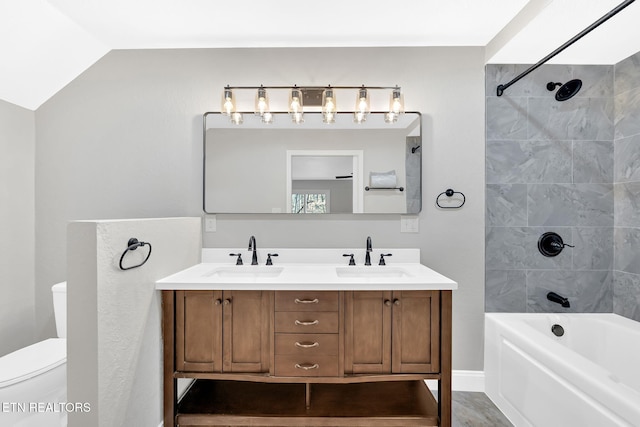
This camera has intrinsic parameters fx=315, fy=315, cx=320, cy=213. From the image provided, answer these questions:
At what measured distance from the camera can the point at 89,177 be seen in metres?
2.29

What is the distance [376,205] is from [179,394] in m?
1.72

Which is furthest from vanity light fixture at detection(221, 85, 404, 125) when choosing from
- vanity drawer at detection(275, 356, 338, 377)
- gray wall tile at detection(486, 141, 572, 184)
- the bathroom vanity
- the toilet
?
the toilet

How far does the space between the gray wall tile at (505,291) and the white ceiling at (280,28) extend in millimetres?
1496

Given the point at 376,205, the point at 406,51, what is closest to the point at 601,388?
the point at 376,205

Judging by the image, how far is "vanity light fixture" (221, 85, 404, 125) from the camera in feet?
7.03

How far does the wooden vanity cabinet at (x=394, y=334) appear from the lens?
167 centimetres

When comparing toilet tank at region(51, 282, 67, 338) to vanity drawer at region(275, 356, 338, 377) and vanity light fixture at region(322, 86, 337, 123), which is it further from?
vanity light fixture at region(322, 86, 337, 123)

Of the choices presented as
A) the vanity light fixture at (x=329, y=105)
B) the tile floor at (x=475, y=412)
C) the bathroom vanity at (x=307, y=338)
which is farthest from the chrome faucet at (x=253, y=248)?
the tile floor at (x=475, y=412)

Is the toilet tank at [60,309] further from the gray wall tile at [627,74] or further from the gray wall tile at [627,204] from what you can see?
the gray wall tile at [627,74]

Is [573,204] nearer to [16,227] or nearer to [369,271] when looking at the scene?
[369,271]

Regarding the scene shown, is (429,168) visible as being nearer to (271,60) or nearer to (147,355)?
(271,60)

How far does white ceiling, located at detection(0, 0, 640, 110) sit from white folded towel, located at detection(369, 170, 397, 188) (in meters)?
0.92

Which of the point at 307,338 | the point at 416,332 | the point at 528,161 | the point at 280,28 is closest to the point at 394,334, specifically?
the point at 416,332

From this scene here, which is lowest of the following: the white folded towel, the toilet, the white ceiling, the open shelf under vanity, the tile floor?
the tile floor
